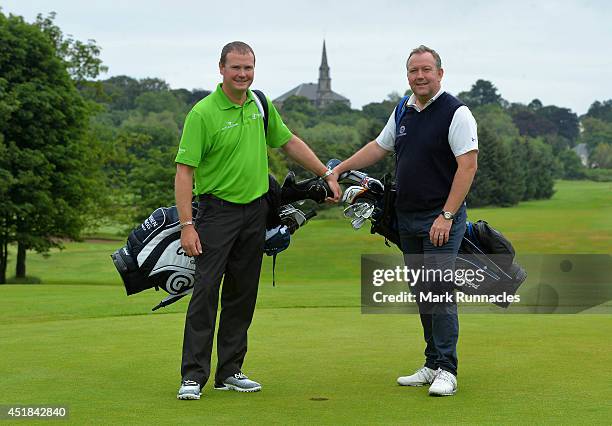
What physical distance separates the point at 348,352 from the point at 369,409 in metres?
2.47

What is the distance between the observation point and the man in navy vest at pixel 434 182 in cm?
674

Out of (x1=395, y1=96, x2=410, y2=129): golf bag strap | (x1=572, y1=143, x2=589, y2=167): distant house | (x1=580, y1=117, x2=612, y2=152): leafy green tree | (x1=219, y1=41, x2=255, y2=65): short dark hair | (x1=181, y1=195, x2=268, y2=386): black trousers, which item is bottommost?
(x1=181, y1=195, x2=268, y2=386): black trousers

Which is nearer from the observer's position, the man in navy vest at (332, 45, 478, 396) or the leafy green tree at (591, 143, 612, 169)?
the man in navy vest at (332, 45, 478, 396)

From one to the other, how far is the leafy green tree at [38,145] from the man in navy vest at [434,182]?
34.1 meters

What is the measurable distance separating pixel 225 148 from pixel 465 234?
192 cm

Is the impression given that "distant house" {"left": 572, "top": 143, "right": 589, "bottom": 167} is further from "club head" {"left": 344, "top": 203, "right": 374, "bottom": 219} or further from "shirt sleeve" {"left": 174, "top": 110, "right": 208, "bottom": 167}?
"shirt sleeve" {"left": 174, "top": 110, "right": 208, "bottom": 167}

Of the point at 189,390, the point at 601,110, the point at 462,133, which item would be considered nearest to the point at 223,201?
the point at 189,390

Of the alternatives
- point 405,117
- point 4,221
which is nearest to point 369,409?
point 405,117

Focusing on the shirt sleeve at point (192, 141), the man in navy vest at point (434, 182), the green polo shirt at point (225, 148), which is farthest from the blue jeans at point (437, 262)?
the shirt sleeve at point (192, 141)

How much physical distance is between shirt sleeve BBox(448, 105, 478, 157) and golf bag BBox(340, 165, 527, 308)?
675mm

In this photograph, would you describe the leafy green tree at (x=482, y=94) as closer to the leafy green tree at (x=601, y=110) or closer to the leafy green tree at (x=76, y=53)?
the leafy green tree at (x=601, y=110)

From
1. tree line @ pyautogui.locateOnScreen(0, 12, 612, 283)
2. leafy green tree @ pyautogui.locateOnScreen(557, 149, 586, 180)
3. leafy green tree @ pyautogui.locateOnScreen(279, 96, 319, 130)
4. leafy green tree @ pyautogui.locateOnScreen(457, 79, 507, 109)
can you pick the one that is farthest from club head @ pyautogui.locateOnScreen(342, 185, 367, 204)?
leafy green tree @ pyautogui.locateOnScreen(457, 79, 507, 109)

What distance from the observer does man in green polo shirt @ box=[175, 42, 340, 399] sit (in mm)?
6602

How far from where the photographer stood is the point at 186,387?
20.7ft
